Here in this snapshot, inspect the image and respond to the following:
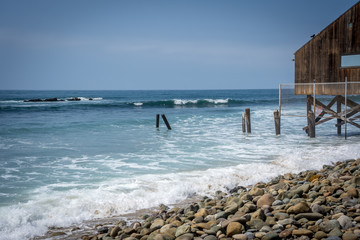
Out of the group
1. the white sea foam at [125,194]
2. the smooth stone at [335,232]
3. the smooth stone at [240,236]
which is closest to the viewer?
the smooth stone at [335,232]

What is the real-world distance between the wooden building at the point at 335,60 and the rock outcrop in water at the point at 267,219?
1179cm

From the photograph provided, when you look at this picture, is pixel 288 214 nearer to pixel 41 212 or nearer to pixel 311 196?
pixel 311 196

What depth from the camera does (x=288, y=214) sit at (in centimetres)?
631

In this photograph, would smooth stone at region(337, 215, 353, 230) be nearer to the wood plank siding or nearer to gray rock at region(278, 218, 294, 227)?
gray rock at region(278, 218, 294, 227)

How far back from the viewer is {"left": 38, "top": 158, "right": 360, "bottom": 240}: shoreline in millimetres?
5520

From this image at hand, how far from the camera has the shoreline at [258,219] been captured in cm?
552

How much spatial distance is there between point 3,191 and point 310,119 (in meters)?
16.3

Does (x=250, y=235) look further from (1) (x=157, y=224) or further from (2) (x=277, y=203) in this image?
(1) (x=157, y=224)

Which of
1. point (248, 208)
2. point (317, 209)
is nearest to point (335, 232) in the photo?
point (317, 209)

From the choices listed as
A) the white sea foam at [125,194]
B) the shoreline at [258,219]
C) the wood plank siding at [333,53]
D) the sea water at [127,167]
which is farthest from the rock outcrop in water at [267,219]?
the wood plank siding at [333,53]

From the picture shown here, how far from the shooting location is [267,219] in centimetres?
616

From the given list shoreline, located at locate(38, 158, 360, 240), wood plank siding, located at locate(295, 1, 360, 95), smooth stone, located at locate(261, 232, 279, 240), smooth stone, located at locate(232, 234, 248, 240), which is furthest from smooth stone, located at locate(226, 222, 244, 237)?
wood plank siding, located at locate(295, 1, 360, 95)

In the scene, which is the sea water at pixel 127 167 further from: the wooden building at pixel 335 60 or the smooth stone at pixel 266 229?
the smooth stone at pixel 266 229

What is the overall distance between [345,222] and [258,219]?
1403 millimetres
